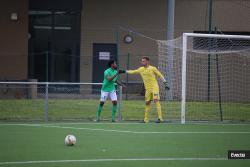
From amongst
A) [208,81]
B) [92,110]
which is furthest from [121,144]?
[208,81]

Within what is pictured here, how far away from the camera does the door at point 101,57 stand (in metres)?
31.0

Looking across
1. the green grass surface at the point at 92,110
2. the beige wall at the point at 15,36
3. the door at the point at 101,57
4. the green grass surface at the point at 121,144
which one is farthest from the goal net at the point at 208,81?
the beige wall at the point at 15,36

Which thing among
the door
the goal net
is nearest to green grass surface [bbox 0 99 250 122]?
the goal net

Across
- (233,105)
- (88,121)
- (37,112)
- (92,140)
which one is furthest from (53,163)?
(233,105)

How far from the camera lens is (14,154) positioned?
12.5 meters

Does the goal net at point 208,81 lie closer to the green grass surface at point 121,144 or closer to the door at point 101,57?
the green grass surface at point 121,144

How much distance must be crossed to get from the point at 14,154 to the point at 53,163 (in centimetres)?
137

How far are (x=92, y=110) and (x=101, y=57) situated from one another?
27.0ft

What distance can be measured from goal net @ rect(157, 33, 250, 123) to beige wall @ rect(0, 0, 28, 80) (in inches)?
322

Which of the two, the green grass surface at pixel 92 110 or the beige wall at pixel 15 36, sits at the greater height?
the beige wall at pixel 15 36

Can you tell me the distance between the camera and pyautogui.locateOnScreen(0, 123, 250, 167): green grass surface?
11875 mm

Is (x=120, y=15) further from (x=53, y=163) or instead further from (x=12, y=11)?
(x=53, y=163)

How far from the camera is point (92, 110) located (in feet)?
76.7

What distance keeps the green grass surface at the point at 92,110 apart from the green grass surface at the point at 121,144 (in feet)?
8.22
